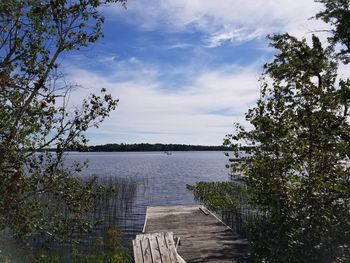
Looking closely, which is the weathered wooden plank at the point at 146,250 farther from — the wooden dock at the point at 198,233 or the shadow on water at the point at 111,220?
the shadow on water at the point at 111,220

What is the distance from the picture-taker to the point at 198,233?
13.2 metres

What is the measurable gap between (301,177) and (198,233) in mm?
8085

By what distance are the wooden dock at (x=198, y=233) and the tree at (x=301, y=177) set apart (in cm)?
144

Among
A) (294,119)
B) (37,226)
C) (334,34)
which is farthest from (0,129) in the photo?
(334,34)

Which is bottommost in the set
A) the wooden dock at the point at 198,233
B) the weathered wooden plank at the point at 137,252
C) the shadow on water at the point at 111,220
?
the shadow on water at the point at 111,220

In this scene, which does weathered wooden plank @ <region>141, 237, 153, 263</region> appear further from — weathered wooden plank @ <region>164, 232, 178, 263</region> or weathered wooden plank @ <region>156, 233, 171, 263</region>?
weathered wooden plank @ <region>164, 232, 178, 263</region>

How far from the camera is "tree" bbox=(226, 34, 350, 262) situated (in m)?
5.16

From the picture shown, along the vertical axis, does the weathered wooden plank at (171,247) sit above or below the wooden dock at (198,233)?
above

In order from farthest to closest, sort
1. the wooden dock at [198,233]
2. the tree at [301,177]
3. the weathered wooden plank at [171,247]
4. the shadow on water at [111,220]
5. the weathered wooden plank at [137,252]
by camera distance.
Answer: the shadow on water at [111,220], the wooden dock at [198,233], the weathered wooden plank at [171,247], the weathered wooden plank at [137,252], the tree at [301,177]

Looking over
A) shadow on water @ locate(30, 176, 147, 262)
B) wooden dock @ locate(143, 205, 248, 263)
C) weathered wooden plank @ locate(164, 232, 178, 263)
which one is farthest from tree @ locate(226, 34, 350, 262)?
shadow on water @ locate(30, 176, 147, 262)

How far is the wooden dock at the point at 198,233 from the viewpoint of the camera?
10.1 metres

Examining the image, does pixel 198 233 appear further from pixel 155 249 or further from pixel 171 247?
pixel 155 249

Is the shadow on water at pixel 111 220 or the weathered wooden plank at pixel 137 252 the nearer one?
the weathered wooden plank at pixel 137 252

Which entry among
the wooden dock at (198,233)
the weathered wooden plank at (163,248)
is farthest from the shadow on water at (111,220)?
the weathered wooden plank at (163,248)
